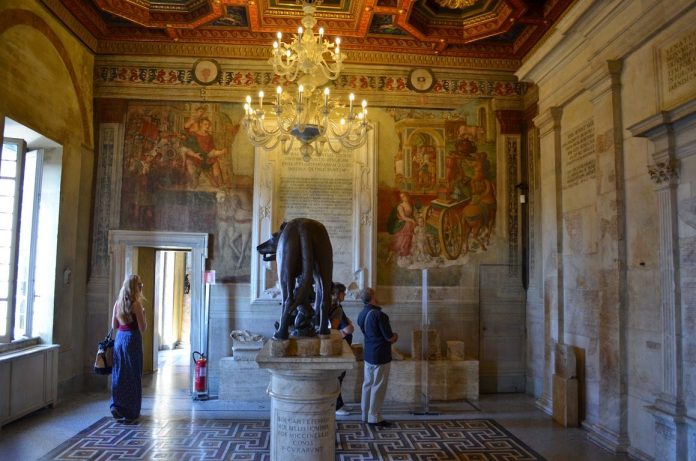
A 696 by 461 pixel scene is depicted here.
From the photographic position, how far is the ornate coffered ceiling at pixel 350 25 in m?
7.21

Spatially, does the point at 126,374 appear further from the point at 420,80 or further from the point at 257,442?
the point at 420,80

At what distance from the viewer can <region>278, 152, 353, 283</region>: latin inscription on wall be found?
8.16 meters

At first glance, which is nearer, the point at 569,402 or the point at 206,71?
the point at 569,402

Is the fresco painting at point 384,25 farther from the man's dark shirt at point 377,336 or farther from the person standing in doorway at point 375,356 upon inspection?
the man's dark shirt at point 377,336

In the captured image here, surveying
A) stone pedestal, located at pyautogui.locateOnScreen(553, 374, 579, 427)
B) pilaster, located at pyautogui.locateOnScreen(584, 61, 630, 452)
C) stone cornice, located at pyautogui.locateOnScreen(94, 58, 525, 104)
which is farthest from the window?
pilaster, located at pyautogui.locateOnScreen(584, 61, 630, 452)

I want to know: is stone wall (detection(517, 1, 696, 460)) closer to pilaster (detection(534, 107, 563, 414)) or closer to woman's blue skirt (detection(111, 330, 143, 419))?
pilaster (detection(534, 107, 563, 414))

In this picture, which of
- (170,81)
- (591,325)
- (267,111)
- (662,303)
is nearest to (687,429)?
(662,303)

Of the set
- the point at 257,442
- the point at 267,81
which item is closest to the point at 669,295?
the point at 257,442

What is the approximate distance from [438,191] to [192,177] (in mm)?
3872

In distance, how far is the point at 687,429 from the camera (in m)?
4.44

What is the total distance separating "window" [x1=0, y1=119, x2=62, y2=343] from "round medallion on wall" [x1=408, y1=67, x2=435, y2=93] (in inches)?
209

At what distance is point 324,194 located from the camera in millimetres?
8211

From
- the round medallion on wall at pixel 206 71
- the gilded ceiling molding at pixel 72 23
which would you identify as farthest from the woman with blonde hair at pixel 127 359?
the gilded ceiling molding at pixel 72 23

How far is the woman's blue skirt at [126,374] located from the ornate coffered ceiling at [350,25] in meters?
4.42
